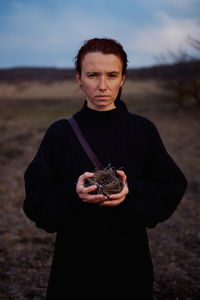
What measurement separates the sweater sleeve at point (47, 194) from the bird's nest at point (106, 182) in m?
0.23

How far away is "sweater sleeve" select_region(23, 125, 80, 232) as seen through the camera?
6.75ft

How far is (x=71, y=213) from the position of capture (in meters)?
2.08

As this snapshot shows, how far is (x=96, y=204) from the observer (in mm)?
2086

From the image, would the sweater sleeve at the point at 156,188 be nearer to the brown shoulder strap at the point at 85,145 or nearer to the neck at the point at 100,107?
the brown shoulder strap at the point at 85,145

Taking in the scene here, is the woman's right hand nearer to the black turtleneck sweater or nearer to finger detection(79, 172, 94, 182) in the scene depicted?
finger detection(79, 172, 94, 182)

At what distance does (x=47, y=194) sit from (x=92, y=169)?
38cm

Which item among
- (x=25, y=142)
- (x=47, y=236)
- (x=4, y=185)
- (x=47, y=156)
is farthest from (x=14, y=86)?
(x=47, y=156)

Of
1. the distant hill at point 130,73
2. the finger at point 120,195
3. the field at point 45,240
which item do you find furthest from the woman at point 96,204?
the distant hill at point 130,73

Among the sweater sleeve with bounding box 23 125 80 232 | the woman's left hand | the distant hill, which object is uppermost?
the woman's left hand

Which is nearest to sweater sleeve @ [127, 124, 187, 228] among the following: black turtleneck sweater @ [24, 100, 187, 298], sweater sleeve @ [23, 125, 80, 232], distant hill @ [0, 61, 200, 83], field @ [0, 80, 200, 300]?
black turtleneck sweater @ [24, 100, 187, 298]

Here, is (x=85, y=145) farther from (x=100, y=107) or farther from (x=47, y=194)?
(x=47, y=194)

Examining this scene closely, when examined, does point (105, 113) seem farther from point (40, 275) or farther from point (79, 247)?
point (40, 275)

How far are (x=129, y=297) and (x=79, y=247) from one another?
57 centimetres

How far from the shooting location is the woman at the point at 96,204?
2.12 meters
